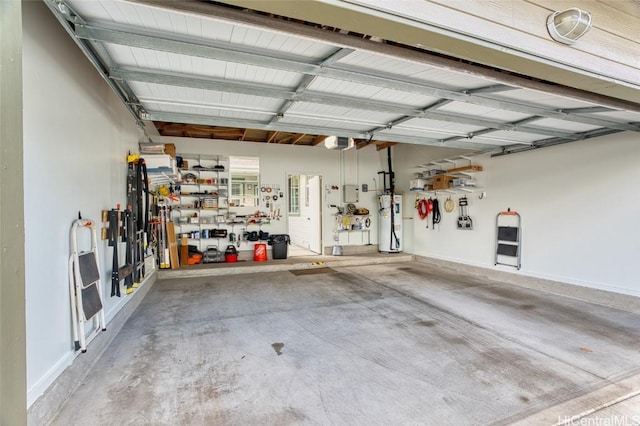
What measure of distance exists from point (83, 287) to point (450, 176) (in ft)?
21.2

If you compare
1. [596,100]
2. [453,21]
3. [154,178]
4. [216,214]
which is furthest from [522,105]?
[216,214]

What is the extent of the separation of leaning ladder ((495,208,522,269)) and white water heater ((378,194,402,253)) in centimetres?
288

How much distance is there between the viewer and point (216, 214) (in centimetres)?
749

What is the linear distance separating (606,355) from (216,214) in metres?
7.21

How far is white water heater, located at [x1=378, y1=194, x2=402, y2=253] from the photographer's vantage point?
8438mm

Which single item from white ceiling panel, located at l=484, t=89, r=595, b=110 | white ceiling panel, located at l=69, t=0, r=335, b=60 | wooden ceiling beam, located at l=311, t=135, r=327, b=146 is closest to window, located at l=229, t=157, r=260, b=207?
wooden ceiling beam, located at l=311, t=135, r=327, b=146

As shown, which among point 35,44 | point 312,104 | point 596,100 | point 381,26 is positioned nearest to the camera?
point 381,26

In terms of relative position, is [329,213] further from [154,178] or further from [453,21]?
[453,21]

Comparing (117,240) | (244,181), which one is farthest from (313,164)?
(117,240)

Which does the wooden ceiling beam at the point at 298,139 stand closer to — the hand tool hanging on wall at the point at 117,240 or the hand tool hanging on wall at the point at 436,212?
the hand tool hanging on wall at the point at 436,212

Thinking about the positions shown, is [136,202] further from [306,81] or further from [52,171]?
[306,81]

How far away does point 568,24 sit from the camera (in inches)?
71.4

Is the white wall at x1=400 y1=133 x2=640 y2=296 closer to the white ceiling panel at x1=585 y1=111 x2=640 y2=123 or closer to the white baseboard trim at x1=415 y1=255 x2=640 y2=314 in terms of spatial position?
the white baseboard trim at x1=415 y1=255 x2=640 y2=314

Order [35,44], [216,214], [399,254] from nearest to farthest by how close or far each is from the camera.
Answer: [35,44] < [216,214] < [399,254]
